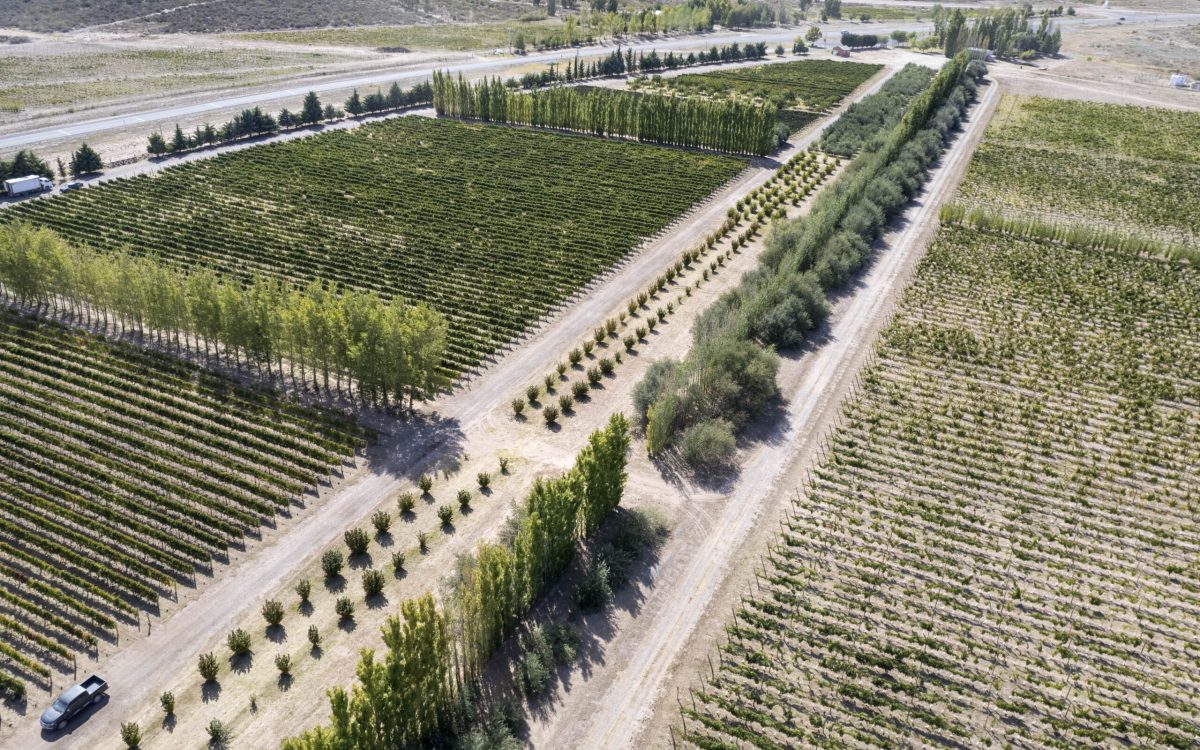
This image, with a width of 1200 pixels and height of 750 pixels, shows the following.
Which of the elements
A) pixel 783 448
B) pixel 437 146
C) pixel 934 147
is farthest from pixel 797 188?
pixel 783 448

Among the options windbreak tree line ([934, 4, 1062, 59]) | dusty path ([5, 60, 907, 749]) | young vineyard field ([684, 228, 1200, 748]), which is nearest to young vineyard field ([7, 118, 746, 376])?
dusty path ([5, 60, 907, 749])

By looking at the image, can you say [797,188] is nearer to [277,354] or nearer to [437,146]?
[437,146]

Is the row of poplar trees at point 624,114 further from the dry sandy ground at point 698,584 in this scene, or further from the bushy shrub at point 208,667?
the bushy shrub at point 208,667

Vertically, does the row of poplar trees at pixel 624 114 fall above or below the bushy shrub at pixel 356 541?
above

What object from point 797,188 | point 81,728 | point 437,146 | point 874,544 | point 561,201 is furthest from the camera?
point 437,146

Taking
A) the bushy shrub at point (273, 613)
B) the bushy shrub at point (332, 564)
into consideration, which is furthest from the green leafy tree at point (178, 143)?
the bushy shrub at point (273, 613)
